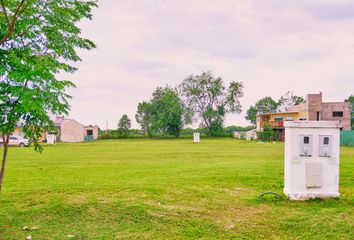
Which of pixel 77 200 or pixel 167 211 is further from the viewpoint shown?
pixel 77 200

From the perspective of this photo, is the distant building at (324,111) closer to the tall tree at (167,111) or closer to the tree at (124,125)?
the tall tree at (167,111)

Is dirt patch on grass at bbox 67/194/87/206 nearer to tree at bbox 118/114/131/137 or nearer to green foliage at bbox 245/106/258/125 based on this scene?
tree at bbox 118/114/131/137

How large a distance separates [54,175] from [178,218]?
7.38 meters

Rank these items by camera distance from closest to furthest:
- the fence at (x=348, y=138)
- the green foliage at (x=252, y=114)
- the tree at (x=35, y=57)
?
the tree at (x=35, y=57) < the fence at (x=348, y=138) < the green foliage at (x=252, y=114)

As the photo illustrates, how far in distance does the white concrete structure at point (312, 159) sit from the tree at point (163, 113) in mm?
67027

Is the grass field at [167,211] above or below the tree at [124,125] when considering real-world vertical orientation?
below

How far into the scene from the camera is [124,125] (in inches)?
3083

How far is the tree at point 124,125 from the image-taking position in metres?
77.2

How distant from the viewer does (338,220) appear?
237 inches

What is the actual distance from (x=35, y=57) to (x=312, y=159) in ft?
19.4

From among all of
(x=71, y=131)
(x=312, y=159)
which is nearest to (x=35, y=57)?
(x=312, y=159)

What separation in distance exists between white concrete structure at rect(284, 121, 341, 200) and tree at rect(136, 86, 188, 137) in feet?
220

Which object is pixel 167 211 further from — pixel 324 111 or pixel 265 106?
pixel 265 106

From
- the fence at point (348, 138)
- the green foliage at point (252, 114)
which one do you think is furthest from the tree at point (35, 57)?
the green foliage at point (252, 114)
